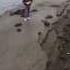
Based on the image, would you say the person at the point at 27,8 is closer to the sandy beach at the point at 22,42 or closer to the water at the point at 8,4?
the sandy beach at the point at 22,42

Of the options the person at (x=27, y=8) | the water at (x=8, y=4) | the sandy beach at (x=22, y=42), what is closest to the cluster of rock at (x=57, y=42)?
the sandy beach at (x=22, y=42)

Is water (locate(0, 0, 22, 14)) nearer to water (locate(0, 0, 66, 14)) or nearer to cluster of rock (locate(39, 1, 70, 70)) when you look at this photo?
water (locate(0, 0, 66, 14))

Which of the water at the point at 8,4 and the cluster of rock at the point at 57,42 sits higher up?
the water at the point at 8,4

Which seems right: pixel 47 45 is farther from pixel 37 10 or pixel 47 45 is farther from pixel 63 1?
pixel 63 1

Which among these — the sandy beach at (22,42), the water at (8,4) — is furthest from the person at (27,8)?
the water at (8,4)

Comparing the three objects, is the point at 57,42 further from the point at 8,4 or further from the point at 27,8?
the point at 8,4

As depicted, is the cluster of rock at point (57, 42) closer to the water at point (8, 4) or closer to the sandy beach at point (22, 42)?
the sandy beach at point (22, 42)

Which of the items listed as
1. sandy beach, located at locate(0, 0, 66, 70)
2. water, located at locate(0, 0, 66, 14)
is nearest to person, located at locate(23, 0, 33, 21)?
sandy beach, located at locate(0, 0, 66, 70)

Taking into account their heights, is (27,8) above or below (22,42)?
above

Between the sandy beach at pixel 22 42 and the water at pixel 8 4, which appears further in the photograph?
the water at pixel 8 4

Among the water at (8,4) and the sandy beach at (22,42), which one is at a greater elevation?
the water at (8,4)

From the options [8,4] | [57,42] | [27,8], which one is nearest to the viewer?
[57,42]

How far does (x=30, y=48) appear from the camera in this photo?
6.33 feet

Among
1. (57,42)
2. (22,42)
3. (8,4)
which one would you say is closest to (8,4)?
(8,4)
